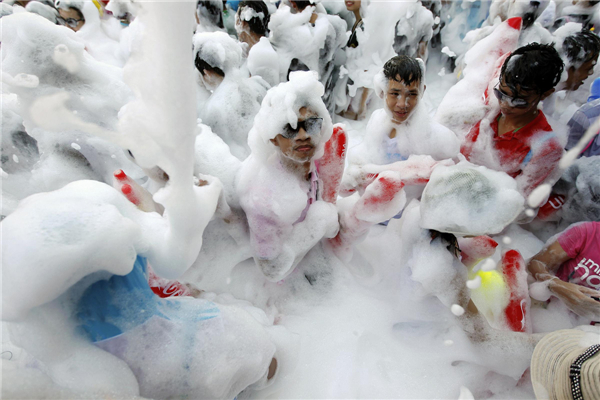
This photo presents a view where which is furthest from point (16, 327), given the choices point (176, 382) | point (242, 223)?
point (242, 223)

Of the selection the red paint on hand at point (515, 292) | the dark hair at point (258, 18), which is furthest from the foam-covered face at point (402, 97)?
the dark hair at point (258, 18)

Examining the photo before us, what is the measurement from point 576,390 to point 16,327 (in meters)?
1.17

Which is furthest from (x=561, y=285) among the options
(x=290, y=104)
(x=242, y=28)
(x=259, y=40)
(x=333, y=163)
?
(x=242, y=28)

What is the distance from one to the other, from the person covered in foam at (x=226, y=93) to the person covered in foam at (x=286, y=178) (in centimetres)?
62

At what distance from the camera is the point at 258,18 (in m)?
2.32

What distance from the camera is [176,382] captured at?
2.47ft

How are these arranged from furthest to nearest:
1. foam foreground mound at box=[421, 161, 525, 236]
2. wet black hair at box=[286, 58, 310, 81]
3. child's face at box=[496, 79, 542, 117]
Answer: wet black hair at box=[286, 58, 310, 81] < child's face at box=[496, 79, 542, 117] < foam foreground mound at box=[421, 161, 525, 236]

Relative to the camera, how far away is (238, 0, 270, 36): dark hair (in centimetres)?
227

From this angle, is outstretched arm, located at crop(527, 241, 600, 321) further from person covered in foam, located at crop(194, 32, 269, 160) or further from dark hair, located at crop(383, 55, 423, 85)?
person covered in foam, located at crop(194, 32, 269, 160)

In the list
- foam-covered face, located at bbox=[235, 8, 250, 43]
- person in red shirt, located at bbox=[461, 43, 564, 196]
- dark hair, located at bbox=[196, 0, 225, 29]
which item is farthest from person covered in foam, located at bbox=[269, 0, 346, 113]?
person in red shirt, located at bbox=[461, 43, 564, 196]

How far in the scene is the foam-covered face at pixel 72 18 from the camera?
2.85 m

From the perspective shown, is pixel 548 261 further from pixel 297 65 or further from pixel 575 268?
pixel 297 65

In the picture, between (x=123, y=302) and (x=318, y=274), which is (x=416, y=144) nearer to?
(x=318, y=274)

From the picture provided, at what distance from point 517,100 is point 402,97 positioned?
463 mm
